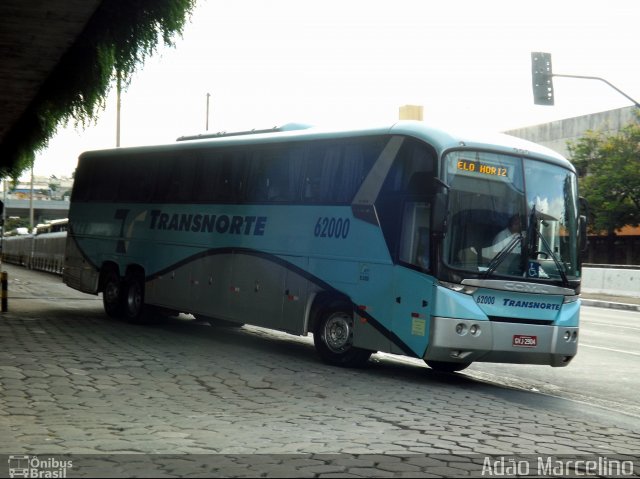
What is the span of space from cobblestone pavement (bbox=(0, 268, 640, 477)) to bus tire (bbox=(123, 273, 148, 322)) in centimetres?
393

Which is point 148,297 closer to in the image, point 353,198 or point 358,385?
point 353,198

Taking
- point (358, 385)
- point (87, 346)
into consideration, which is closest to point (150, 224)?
point (87, 346)

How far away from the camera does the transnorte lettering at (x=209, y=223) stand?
14742mm

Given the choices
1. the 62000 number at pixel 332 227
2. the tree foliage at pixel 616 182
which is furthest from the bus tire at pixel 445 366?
the tree foliage at pixel 616 182

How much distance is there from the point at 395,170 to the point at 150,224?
24.1 ft

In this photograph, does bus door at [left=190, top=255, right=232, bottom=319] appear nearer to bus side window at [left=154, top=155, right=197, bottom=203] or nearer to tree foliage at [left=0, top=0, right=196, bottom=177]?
bus side window at [left=154, top=155, right=197, bottom=203]

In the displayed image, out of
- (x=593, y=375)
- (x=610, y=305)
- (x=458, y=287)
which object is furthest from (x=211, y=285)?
(x=610, y=305)

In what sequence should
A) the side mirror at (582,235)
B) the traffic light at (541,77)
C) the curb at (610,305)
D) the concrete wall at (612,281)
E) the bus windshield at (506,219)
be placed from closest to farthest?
the bus windshield at (506,219) → the side mirror at (582,235) → the traffic light at (541,77) → the curb at (610,305) → the concrete wall at (612,281)

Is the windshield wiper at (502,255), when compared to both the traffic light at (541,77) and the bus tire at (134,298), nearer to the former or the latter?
the bus tire at (134,298)

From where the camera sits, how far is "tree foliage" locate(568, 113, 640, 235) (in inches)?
1815

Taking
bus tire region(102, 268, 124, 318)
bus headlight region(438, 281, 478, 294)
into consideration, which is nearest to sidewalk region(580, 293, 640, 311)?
bus tire region(102, 268, 124, 318)

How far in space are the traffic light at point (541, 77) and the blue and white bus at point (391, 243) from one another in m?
10.2

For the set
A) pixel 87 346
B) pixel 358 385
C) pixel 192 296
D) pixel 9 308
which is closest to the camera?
pixel 358 385

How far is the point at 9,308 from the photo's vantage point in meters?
20.9
